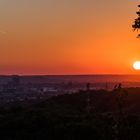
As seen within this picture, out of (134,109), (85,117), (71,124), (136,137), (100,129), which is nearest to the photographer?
(136,137)

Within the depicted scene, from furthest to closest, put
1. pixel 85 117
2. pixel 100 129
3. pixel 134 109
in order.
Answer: pixel 134 109 < pixel 85 117 < pixel 100 129

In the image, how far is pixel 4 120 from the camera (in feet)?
130

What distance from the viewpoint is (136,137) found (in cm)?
2884

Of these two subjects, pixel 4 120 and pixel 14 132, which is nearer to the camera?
pixel 14 132

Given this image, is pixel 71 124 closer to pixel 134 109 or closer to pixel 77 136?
pixel 77 136

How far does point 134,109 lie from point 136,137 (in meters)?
20.2

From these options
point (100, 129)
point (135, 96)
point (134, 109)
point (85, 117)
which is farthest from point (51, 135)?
point (135, 96)

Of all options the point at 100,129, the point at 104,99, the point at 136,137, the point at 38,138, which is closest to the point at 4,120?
the point at 38,138

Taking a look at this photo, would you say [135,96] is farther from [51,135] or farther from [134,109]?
[51,135]

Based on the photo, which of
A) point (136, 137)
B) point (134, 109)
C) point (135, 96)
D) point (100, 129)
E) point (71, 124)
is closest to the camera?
point (136, 137)

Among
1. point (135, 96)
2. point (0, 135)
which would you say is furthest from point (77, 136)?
point (135, 96)

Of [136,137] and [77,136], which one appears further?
[77,136]

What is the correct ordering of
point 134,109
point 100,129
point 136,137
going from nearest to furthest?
A: 1. point 136,137
2. point 100,129
3. point 134,109

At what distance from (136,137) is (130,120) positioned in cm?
500
